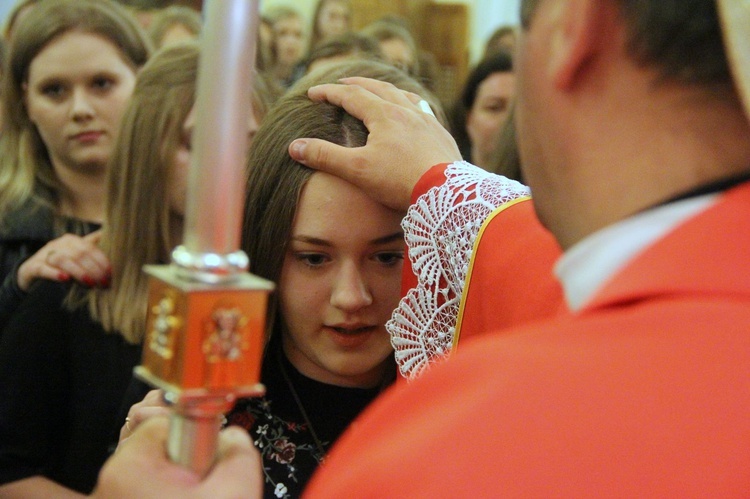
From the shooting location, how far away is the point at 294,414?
1609mm

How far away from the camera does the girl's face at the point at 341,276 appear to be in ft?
4.77

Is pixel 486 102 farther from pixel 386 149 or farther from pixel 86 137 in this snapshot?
pixel 386 149

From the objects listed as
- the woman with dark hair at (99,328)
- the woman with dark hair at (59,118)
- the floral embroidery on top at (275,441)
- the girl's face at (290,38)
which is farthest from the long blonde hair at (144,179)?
the girl's face at (290,38)

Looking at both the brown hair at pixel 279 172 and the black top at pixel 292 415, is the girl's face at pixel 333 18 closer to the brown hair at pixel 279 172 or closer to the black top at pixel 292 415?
the brown hair at pixel 279 172

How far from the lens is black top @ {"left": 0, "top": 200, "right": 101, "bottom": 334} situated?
2.43 meters

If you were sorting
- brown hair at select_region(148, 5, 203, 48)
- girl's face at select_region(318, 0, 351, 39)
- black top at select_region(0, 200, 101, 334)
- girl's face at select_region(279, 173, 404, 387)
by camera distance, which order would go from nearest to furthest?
girl's face at select_region(279, 173, 404, 387)
black top at select_region(0, 200, 101, 334)
brown hair at select_region(148, 5, 203, 48)
girl's face at select_region(318, 0, 351, 39)

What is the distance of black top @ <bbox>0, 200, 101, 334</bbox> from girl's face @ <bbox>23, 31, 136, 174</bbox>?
6.2 inches

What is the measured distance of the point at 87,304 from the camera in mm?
2021

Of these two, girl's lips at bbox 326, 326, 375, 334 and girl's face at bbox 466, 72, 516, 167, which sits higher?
girl's face at bbox 466, 72, 516, 167

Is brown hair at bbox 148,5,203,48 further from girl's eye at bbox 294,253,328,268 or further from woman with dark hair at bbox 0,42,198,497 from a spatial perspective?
girl's eye at bbox 294,253,328,268

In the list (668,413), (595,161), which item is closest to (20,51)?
(595,161)

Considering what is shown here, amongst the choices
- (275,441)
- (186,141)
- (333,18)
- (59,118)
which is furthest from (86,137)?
(333,18)

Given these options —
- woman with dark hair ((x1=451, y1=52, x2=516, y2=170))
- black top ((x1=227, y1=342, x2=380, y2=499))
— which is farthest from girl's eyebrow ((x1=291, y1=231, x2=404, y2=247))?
woman with dark hair ((x1=451, y1=52, x2=516, y2=170))

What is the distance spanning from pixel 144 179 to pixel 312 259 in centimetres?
74
